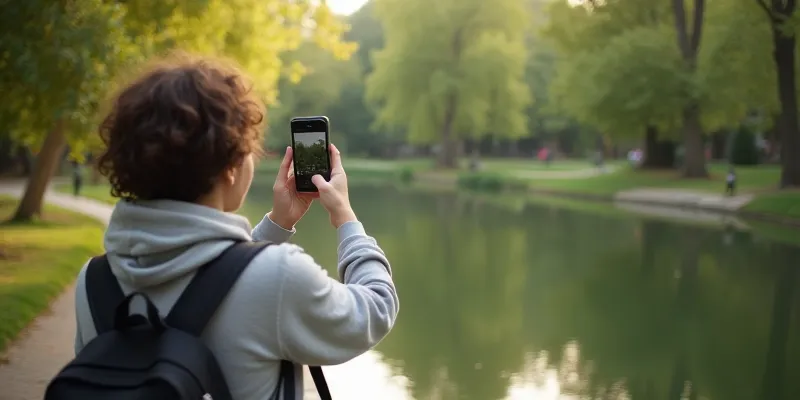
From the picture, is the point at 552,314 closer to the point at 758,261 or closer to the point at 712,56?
the point at 758,261

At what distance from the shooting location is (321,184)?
185 cm

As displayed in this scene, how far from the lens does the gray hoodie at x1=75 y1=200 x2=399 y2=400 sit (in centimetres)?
147

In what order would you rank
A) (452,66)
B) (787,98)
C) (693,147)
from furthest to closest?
(452,66)
(693,147)
(787,98)

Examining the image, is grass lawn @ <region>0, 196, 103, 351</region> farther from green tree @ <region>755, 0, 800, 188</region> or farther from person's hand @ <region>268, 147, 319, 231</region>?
green tree @ <region>755, 0, 800, 188</region>

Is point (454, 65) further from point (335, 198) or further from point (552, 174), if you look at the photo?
point (335, 198)

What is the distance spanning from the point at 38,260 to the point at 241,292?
30.8ft

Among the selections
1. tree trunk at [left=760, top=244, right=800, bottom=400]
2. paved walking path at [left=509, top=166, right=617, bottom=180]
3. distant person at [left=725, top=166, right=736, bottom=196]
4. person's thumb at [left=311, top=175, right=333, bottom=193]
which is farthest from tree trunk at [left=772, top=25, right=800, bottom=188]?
person's thumb at [left=311, top=175, right=333, bottom=193]

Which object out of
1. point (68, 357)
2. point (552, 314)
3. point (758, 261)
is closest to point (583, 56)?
point (758, 261)

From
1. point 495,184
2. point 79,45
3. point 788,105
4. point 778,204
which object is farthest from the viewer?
point 495,184

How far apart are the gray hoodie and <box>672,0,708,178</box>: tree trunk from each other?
29442 mm

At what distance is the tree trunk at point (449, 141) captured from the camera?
43344mm

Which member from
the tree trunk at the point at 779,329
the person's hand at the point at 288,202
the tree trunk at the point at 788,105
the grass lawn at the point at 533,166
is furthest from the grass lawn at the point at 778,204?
the grass lawn at the point at 533,166

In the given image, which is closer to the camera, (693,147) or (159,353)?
(159,353)

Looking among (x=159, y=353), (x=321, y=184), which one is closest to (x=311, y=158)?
(x=321, y=184)
